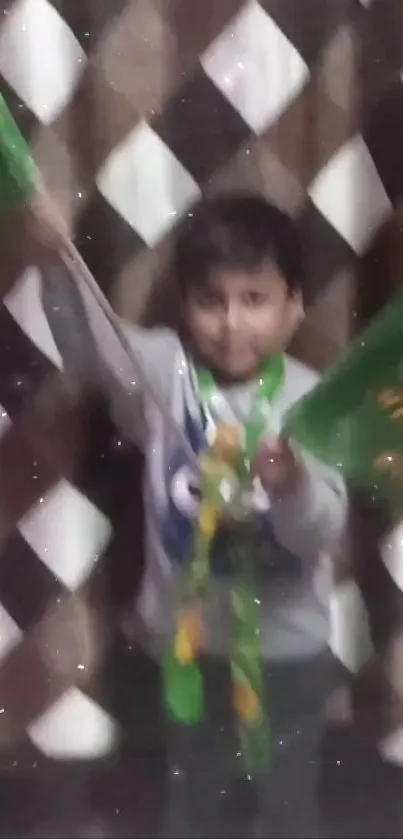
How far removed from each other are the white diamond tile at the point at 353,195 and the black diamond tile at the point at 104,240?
0.29 ft

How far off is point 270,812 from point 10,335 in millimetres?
250

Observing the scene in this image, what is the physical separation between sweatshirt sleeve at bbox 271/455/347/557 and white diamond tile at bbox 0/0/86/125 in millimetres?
204

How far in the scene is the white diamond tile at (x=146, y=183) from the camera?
49cm

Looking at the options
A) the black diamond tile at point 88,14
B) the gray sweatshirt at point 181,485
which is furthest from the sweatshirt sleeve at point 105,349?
the black diamond tile at point 88,14

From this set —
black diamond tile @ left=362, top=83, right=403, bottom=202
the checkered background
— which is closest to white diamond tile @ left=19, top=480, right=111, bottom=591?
the checkered background

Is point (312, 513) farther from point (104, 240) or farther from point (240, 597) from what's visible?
point (104, 240)

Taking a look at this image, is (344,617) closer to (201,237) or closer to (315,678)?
(315,678)

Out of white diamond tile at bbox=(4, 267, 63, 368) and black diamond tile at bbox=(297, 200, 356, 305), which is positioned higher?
white diamond tile at bbox=(4, 267, 63, 368)

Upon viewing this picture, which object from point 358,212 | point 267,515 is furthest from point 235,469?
point 358,212

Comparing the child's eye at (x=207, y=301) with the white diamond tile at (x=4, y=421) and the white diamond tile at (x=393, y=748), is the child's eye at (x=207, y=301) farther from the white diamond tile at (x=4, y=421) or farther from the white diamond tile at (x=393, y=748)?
the white diamond tile at (x=393, y=748)

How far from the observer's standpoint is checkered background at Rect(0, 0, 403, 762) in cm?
49

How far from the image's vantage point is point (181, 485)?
0.49 metres

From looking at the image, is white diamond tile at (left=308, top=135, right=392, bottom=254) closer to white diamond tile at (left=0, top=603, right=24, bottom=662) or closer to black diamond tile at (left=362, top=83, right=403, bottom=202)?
black diamond tile at (left=362, top=83, right=403, bottom=202)

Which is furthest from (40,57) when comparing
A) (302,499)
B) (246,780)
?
(246,780)
